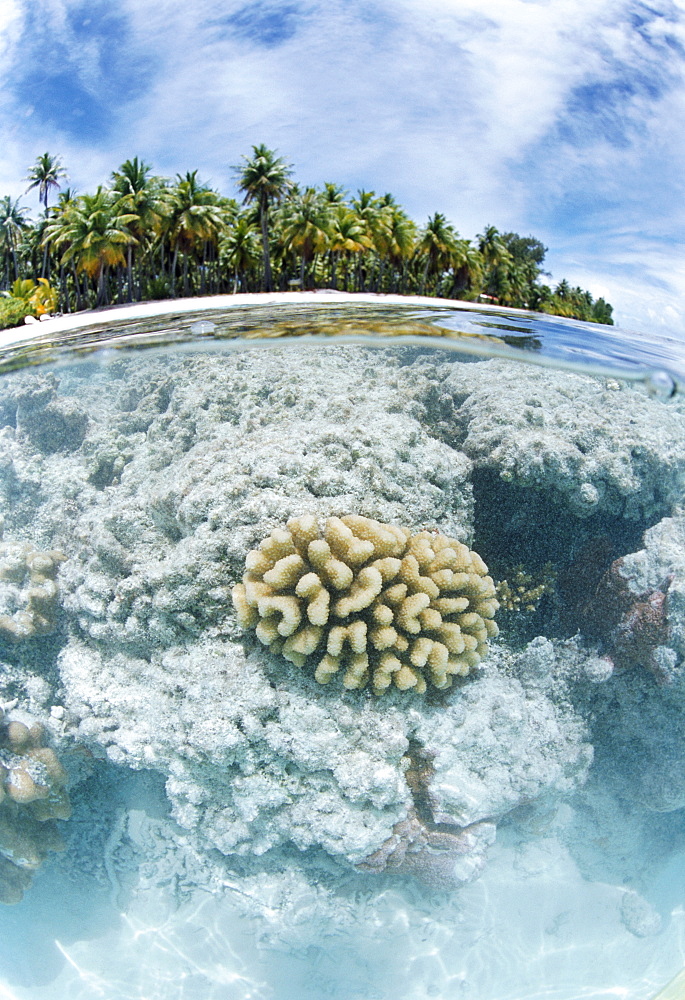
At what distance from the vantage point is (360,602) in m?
3.76

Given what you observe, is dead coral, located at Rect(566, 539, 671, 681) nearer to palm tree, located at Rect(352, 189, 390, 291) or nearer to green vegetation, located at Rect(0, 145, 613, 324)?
green vegetation, located at Rect(0, 145, 613, 324)

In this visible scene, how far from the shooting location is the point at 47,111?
432cm

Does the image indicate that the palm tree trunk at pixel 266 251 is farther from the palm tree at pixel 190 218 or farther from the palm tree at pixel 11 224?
the palm tree at pixel 11 224

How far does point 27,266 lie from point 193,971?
8015 mm

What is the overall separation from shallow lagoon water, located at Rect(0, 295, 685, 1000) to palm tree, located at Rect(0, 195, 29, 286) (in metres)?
1.49

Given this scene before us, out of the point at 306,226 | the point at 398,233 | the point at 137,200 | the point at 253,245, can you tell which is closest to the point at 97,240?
the point at 137,200

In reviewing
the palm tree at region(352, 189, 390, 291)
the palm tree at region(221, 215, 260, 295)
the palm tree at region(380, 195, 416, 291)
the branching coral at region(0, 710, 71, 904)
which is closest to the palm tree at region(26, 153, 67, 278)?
the palm tree at region(221, 215, 260, 295)

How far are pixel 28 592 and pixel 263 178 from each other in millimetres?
3845

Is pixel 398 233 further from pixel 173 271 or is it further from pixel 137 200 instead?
pixel 173 271

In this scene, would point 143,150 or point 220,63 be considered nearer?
point 220,63

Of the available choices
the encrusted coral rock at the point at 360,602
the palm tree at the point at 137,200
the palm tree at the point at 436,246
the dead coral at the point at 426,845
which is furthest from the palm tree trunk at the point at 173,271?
the dead coral at the point at 426,845

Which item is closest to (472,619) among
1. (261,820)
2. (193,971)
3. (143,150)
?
(261,820)

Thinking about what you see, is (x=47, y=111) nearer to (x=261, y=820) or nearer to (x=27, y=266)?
(x=27, y=266)

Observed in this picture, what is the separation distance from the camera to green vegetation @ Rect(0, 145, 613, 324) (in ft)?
16.4
